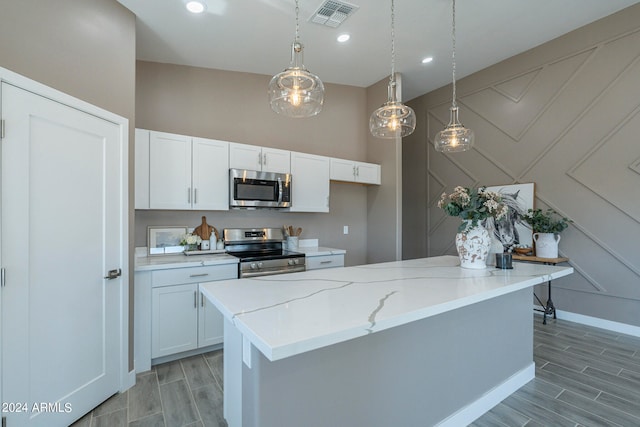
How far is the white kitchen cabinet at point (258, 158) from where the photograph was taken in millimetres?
3295

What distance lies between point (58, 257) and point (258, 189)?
1.90 metres

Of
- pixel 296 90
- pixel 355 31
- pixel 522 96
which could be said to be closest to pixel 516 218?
pixel 522 96

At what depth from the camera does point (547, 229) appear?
3.54 metres

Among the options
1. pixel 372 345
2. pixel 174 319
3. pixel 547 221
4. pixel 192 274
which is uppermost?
pixel 547 221

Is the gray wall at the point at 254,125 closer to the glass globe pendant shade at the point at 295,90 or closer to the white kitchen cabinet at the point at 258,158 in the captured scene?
the white kitchen cabinet at the point at 258,158

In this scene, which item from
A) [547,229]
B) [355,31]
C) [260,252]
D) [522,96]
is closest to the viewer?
[355,31]

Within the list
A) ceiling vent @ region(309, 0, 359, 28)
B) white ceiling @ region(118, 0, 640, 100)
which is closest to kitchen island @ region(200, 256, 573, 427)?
ceiling vent @ region(309, 0, 359, 28)

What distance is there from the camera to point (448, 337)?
177cm

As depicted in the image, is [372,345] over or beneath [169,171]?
beneath

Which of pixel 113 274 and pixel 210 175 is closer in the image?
pixel 113 274

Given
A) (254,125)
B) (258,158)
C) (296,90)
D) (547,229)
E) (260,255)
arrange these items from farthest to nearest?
(254,125) → (547,229) → (258,158) → (260,255) → (296,90)

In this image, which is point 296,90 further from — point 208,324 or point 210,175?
point 208,324

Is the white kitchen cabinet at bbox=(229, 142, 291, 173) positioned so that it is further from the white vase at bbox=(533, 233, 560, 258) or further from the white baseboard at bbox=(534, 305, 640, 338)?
the white baseboard at bbox=(534, 305, 640, 338)

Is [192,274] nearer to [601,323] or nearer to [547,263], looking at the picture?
[547,263]
